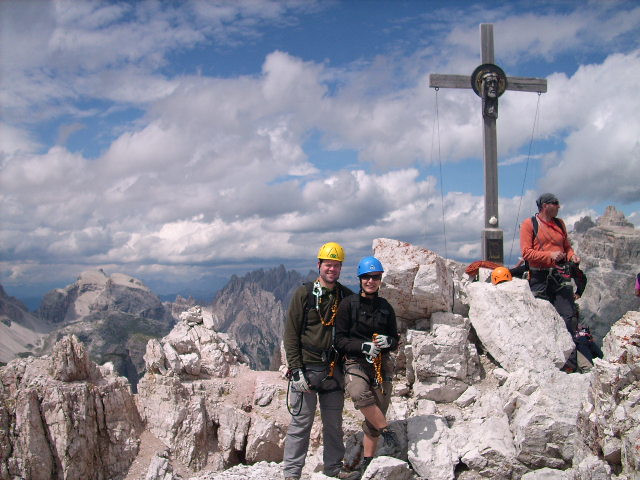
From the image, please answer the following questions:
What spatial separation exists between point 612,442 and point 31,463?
12.2m

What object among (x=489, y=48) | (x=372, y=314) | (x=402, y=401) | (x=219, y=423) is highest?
(x=489, y=48)

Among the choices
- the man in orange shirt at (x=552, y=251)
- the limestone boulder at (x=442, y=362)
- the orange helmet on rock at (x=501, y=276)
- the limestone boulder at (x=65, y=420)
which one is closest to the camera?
the limestone boulder at (x=442, y=362)

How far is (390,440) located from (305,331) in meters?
2.81

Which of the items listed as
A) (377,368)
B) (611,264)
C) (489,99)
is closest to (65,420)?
(377,368)

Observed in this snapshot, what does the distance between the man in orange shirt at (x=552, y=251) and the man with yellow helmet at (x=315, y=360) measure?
611cm

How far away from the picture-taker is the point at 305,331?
8141mm

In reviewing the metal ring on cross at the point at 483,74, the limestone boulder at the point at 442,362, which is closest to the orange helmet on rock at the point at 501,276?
the limestone boulder at the point at 442,362

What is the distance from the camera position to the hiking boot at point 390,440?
877 cm

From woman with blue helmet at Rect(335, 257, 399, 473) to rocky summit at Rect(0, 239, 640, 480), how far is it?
3.72ft

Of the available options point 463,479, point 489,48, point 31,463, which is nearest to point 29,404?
point 31,463

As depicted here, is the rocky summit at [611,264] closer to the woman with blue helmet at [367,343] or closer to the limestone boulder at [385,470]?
the woman with blue helmet at [367,343]

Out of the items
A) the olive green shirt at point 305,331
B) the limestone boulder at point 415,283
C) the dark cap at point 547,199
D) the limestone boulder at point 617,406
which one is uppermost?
the dark cap at point 547,199

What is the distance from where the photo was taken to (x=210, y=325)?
15438mm

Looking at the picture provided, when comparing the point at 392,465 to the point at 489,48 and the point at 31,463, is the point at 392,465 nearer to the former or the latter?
the point at 31,463
